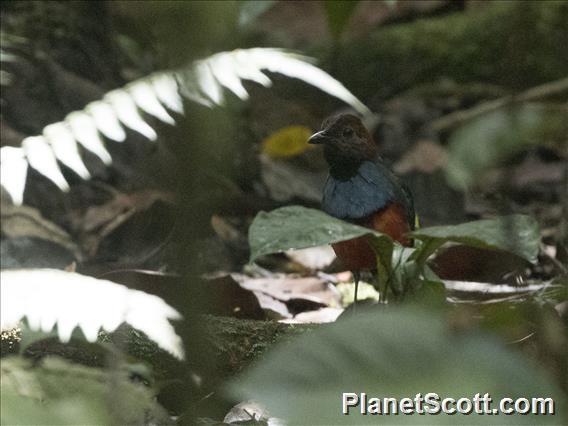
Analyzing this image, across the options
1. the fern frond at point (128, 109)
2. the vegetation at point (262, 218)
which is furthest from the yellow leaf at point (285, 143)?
the fern frond at point (128, 109)

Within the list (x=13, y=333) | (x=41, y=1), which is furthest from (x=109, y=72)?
(x=13, y=333)

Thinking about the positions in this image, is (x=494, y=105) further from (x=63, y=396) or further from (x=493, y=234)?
(x=63, y=396)

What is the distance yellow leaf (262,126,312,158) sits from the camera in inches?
236

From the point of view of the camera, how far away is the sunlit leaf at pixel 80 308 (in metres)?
1.40

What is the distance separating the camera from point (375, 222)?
3.93 meters

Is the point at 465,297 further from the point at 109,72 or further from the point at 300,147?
the point at 109,72

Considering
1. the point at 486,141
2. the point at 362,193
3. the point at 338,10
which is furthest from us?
the point at 362,193

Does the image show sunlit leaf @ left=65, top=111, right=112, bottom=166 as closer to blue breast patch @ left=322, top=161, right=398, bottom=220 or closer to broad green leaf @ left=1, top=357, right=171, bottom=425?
broad green leaf @ left=1, top=357, right=171, bottom=425

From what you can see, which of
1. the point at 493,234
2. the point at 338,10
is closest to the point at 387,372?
the point at 493,234

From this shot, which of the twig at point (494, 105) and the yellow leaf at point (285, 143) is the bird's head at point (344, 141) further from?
the yellow leaf at point (285, 143)

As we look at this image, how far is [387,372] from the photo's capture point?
901 millimetres

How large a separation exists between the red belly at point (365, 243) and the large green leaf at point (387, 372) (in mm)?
2752

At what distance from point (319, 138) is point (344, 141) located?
14 centimetres

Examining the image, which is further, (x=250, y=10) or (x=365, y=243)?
(x=365, y=243)
